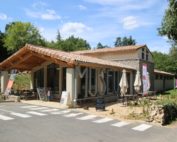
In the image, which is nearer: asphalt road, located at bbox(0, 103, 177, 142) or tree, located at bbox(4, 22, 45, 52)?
asphalt road, located at bbox(0, 103, 177, 142)

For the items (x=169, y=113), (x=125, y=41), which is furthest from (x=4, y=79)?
(x=125, y=41)

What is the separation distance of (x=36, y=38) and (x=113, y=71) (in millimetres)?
40679

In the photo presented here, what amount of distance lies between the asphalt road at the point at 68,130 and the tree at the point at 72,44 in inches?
2363

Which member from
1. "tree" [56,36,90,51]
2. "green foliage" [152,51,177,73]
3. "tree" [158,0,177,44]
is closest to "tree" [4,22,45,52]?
"tree" [56,36,90,51]

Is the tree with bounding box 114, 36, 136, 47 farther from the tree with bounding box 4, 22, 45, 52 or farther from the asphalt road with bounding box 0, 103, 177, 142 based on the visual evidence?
the asphalt road with bounding box 0, 103, 177, 142

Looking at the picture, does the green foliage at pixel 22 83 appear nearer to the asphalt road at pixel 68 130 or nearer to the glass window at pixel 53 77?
the glass window at pixel 53 77

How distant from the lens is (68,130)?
37.0ft

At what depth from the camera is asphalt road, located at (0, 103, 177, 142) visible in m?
9.96

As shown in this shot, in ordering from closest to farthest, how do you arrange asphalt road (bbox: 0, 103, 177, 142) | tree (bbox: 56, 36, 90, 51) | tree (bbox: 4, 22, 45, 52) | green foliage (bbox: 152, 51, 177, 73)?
1. asphalt road (bbox: 0, 103, 177, 142)
2. green foliage (bbox: 152, 51, 177, 73)
3. tree (bbox: 4, 22, 45, 52)
4. tree (bbox: 56, 36, 90, 51)

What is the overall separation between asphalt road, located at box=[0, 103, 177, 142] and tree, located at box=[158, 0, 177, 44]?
22.9 feet

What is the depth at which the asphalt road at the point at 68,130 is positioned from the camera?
9961 millimetres

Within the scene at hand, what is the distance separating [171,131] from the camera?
12.6 metres

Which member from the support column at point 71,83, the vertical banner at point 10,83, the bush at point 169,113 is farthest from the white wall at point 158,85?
the bush at point 169,113

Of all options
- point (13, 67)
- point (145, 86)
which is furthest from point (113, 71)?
point (13, 67)
